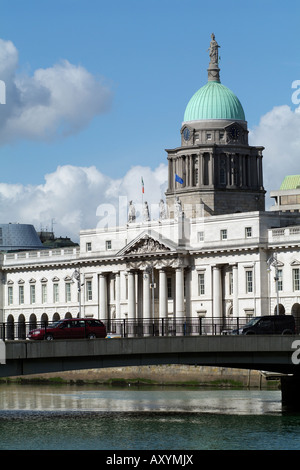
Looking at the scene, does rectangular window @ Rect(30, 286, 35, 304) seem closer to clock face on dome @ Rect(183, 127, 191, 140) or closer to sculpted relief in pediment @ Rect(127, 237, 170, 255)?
sculpted relief in pediment @ Rect(127, 237, 170, 255)

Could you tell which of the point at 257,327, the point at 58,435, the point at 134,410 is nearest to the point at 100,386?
the point at 134,410

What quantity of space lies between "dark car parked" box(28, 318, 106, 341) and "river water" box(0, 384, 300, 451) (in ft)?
16.2

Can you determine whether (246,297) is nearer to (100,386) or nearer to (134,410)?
(100,386)

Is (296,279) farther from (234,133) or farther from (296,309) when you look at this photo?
(234,133)

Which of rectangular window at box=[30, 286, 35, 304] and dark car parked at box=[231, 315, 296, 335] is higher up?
rectangular window at box=[30, 286, 35, 304]

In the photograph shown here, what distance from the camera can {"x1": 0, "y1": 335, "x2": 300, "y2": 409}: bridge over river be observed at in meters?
80.1

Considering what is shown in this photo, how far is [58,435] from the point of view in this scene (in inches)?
3137

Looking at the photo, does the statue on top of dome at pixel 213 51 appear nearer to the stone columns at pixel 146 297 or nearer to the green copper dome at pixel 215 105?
the green copper dome at pixel 215 105

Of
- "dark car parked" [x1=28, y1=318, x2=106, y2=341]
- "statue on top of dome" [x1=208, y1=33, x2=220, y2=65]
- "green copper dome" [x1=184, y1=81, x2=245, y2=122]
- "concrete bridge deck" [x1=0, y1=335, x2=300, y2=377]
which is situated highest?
"statue on top of dome" [x1=208, y1=33, x2=220, y2=65]

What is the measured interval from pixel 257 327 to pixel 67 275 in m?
89.9

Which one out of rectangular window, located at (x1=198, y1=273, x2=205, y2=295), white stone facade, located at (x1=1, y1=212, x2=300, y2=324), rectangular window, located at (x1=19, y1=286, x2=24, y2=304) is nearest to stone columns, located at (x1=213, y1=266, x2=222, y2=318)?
white stone facade, located at (x1=1, y1=212, x2=300, y2=324)

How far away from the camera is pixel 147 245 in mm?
166250

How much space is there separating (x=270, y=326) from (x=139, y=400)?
21045mm

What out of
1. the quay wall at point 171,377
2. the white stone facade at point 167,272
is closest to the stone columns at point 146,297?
the white stone facade at point 167,272
